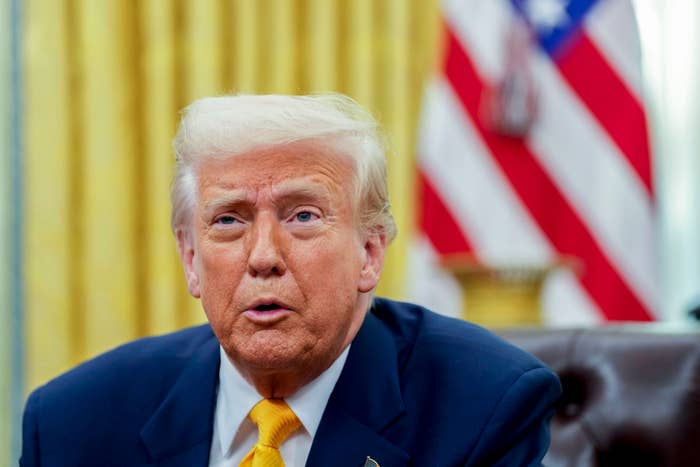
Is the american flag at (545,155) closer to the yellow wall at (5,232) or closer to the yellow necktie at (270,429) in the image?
the yellow wall at (5,232)

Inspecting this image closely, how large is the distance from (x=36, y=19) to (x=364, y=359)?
8.43 ft

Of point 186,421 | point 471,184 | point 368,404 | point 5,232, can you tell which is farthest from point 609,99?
point 186,421

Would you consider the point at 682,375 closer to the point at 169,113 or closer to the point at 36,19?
the point at 169,113

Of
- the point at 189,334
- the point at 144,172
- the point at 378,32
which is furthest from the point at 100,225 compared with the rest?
the point at 189,334

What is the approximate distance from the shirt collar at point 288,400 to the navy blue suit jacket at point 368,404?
22mm

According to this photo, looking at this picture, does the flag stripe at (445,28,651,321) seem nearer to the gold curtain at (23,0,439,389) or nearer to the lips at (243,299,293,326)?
the gold curtain at (23,0,439,389)

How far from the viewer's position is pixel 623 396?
2027 mm

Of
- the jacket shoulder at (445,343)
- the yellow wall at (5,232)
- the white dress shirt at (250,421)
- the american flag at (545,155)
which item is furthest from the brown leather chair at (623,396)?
the yellow wall at (5,232)

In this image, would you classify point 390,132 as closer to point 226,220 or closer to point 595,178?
point 595,178

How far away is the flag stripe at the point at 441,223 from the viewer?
410cm

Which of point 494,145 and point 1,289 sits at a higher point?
point 494,145

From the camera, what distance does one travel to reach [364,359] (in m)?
1.90

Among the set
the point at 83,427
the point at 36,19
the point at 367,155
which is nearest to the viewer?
the point at 367,155

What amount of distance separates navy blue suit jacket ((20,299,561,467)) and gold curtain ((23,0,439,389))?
6.25 ft
